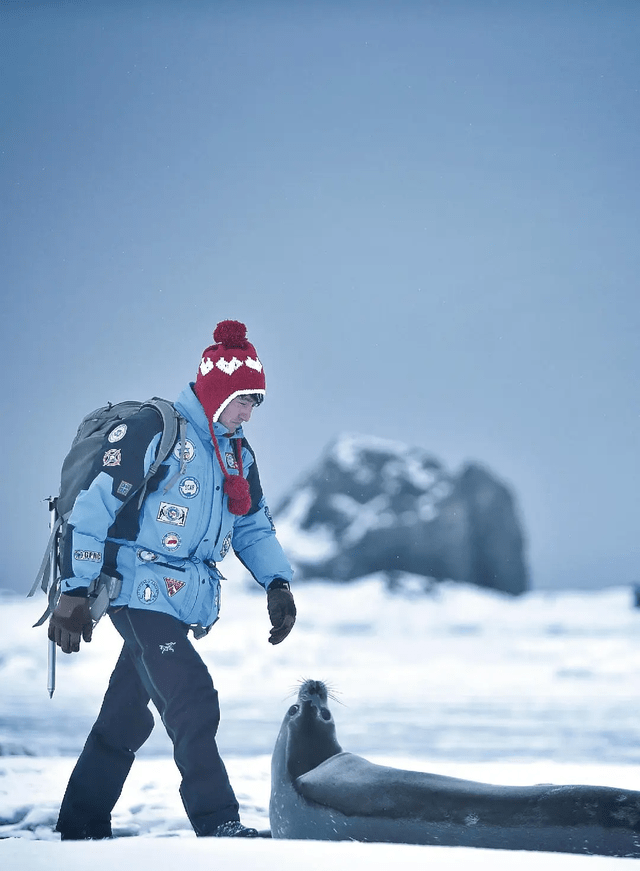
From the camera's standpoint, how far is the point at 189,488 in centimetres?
274

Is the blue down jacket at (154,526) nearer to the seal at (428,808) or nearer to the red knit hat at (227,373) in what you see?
the red knit hat at (227,373)

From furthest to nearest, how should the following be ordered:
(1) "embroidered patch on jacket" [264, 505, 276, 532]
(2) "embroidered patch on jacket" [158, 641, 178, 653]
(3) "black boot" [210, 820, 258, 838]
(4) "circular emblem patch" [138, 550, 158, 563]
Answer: (1) "embroidered patch on jacket" [264, 505, 276, 532]
(4) "circular emblem patch" [138, 550, 158, 563]
(2) "embroidered patch on jacket" [158, 641, 178, 653]
(3) "black boot" [210, 820, 258, 838]

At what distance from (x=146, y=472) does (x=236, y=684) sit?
7.04 meters

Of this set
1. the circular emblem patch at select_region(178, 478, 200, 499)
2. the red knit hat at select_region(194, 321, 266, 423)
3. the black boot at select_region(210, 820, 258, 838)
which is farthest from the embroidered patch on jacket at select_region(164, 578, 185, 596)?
the black boot at select_region(210, 820, 258, 838)

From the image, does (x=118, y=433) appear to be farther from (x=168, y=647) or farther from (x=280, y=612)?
(x=280, y=612)

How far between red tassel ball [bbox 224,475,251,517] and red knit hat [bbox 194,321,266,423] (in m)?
0.19

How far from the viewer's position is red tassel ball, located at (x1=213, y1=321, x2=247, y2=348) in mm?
2887

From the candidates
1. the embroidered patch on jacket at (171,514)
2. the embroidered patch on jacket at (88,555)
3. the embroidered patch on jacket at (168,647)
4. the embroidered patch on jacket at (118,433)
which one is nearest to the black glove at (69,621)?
the embroidered patch on jacket at (88,555)

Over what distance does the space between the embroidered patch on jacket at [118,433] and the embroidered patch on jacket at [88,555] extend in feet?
1.07

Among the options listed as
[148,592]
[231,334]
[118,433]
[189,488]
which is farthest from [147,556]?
[231,334]

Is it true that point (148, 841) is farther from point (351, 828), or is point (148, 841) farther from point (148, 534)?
point (148, 534)

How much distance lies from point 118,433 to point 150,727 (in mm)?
881

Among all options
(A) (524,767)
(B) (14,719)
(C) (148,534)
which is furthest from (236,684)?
(C) (148,534)

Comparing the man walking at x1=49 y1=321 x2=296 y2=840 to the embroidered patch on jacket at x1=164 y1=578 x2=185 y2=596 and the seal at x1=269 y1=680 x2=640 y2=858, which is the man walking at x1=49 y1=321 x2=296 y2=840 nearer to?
the embroidered patch on jacket at x1=164 y1=578 x2=185 y2=596
